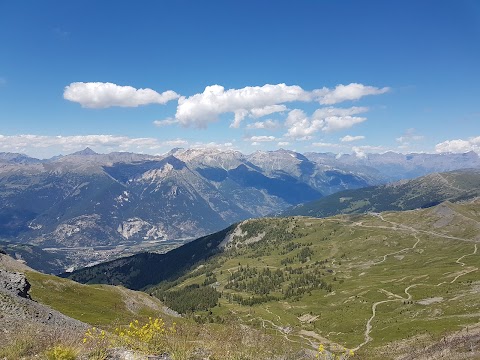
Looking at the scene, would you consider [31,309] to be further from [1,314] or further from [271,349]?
[271,349]

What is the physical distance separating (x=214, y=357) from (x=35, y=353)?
7074 mm

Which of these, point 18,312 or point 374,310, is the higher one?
point 18,312

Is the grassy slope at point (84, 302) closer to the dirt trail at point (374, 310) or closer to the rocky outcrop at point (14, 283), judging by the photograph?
the rocky outcrop at point (14, 283)

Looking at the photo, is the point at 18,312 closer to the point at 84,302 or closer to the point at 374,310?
the point at 84,302

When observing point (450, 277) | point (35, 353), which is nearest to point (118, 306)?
point (35, 353)

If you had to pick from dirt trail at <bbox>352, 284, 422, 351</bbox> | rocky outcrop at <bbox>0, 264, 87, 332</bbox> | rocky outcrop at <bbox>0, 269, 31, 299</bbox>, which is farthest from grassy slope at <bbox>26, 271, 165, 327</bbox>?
dirt trail at <bbox>352, 284, 422, 351</bbox>

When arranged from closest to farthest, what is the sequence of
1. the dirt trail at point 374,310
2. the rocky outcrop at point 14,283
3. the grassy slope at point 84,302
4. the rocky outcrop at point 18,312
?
1. the rocky outcrop at point 18,312
2. the rocky outcrop at point 14,283
3. the grassy slope at point 84,302
4. the dirt trail at point 374,310

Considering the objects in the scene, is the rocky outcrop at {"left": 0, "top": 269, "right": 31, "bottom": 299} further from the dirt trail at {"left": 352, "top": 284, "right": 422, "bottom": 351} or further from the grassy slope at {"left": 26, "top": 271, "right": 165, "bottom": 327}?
the dirt trail at {"left": 352, "top": 284, "right": 422, "bottom": 351}

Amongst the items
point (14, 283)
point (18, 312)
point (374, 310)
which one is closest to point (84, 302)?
point (14, 283)

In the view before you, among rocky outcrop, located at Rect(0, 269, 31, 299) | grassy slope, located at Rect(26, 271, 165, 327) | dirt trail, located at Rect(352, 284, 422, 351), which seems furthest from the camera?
dirt trail, located at Rect(352, 284, 422, 351)

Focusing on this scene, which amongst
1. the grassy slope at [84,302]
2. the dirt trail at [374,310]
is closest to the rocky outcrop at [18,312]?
the grassy slope at [84,302]

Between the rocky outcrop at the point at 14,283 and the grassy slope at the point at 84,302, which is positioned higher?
the rocky outcrop at the point at 14,283

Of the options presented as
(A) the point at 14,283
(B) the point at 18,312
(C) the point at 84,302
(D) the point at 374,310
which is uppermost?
(B) the point at 18,312

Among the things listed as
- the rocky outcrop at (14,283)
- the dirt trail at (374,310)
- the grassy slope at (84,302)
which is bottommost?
the dirt trail at (374,310)
